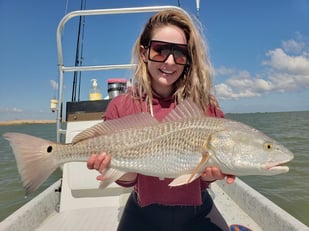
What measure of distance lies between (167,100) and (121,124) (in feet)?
2.06

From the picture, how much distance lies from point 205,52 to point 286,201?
698 cm

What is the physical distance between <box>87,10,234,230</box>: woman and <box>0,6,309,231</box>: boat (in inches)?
74.9

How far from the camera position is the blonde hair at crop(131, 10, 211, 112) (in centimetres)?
285

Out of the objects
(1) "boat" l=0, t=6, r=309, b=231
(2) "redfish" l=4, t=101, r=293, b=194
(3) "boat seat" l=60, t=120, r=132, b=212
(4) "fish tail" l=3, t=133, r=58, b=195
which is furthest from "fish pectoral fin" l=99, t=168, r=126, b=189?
(3) "boat seat" l=60, t=120, r=132, b=212

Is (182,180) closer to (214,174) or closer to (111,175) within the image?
(214,174)

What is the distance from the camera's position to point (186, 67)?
2965 mm

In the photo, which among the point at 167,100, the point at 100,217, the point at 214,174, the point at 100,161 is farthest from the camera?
the point at 100,217

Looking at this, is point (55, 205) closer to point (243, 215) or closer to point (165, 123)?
point (243, 215)

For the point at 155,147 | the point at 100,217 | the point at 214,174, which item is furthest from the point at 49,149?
the point at 100,217

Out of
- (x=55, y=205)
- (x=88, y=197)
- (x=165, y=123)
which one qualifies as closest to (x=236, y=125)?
(x=165, y=123)

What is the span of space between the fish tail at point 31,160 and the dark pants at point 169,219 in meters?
0.88

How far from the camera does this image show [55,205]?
5.21 m

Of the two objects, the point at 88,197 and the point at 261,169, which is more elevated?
the point at 261,169

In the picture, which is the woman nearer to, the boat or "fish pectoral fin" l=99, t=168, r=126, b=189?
"fish pectoral fin" l=99, t=168, r=126, b=189
